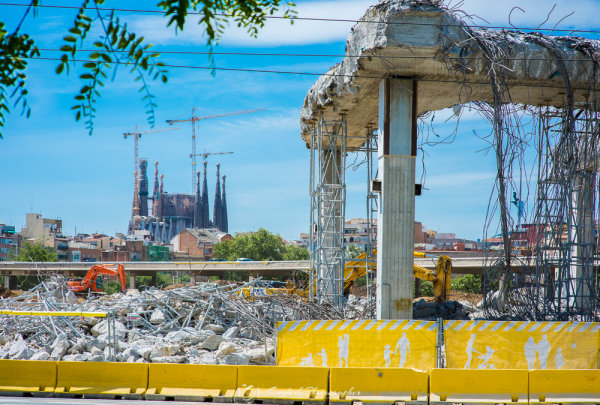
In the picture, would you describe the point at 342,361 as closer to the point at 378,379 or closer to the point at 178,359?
the point at 378,379

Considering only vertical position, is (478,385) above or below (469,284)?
above

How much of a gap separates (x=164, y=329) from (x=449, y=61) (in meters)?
10.6

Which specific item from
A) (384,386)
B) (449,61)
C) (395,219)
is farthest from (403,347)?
(449,61)

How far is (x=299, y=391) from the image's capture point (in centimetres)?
1197

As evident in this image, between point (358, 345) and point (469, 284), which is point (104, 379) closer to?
point (358, 345)

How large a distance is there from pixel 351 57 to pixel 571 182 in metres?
8.09

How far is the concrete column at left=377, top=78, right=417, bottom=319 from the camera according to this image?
1842 cm

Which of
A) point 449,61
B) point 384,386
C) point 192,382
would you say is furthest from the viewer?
point 449,61

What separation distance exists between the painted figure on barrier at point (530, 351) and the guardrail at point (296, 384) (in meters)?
1.52

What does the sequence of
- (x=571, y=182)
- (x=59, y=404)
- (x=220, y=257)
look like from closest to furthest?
(x=59, y=404), (x=571, y=182), (x=220, y=257)

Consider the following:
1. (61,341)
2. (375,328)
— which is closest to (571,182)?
(375,328)

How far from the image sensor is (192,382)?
12234 millimetres

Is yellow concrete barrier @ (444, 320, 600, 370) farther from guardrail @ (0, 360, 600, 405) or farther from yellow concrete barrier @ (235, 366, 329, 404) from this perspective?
yellow concrete barrier @ (235, 366, 329, 404)

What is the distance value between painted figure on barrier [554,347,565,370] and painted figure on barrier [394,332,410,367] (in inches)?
122
